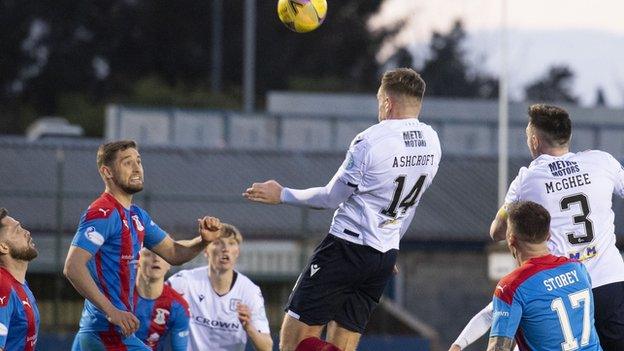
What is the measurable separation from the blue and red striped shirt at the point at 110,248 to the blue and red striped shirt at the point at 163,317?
211 centimetres

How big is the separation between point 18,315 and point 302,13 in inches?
125

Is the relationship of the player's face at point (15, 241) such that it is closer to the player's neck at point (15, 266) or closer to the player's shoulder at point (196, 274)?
the player's neck at point (15, 266)

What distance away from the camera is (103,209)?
30.5 ft

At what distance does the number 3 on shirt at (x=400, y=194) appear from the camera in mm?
9172

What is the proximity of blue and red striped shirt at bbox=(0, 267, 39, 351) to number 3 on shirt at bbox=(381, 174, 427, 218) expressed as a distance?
92.2 inches

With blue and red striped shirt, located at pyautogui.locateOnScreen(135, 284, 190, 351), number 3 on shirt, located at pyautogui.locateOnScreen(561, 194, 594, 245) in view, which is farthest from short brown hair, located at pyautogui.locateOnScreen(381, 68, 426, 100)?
blue and red striped shirt, located at pyautogui.locateOnScreen(135, 284, 190, 351)

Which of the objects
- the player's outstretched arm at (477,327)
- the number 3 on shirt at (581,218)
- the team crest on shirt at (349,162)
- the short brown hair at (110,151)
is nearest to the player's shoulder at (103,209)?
the short brown hair at (110,151)

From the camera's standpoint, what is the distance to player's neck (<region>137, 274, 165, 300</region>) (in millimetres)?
11805

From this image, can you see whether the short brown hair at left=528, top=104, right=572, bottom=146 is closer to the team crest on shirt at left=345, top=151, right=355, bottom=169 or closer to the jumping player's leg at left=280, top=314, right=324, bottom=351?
the team crest on shirt at left=345, top=151, right=355, bottom=169

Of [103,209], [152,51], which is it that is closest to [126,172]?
[103,209]

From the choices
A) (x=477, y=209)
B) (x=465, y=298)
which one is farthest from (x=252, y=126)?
(x=465, y=298)

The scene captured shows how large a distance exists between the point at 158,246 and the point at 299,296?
46.0 inches

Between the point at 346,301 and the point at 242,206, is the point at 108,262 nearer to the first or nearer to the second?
the point at 346,301

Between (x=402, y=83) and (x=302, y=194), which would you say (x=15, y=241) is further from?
(x=402, y=83)
